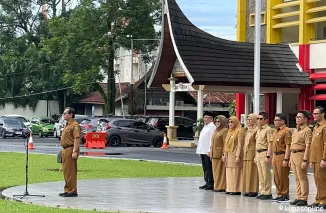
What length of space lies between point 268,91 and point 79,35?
2314 cm

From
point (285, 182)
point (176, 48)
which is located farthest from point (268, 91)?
point (285, 182)

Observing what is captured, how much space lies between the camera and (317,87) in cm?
4197

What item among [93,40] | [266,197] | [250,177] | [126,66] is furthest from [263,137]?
[126,66]

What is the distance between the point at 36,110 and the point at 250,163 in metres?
63.9

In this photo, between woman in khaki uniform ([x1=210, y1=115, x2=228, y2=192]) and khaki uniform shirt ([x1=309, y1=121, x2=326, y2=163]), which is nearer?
khaki uniform shirt ([x1=309, y1=121, x2=326, y2=163])

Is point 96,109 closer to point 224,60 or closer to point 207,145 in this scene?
point 224,60

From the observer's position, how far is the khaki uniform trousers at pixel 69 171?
18078mm

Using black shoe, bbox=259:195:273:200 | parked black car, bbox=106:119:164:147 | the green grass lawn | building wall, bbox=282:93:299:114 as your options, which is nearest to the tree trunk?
parked black car, bbox=106:119:164:147

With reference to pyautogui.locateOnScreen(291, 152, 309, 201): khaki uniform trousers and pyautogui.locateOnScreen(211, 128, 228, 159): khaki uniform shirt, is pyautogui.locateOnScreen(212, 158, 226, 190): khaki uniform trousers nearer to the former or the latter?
pyautogui.locateOnScreen(211, 128, 228, 159): khaki uniform shirt

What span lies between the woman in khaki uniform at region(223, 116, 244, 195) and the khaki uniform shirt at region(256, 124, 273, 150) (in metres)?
0.62

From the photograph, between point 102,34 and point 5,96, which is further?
point 5,96

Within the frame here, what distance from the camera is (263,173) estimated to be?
1798 cm

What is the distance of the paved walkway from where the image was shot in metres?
16.0

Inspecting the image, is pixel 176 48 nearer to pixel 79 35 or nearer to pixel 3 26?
pixel 79 35
